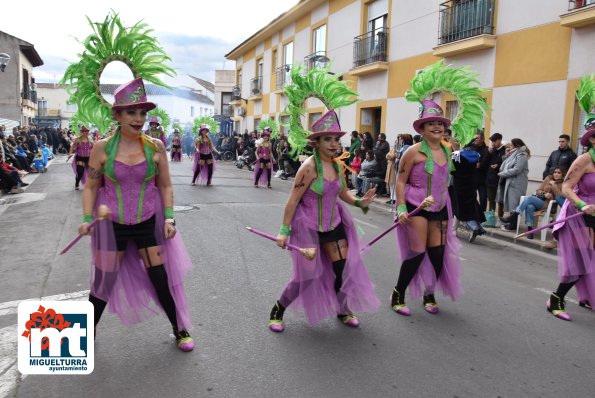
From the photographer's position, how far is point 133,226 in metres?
3.69

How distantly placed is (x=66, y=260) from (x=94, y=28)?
3.41 meters

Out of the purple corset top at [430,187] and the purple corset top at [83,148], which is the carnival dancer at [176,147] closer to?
the purple corset top at [83,148]

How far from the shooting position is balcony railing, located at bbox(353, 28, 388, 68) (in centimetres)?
1717

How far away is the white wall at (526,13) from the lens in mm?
10891

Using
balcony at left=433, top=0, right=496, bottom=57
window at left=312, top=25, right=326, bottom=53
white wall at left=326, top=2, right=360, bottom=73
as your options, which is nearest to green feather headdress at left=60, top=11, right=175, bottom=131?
balcony at left=433, top=0, right=496, bottom=57

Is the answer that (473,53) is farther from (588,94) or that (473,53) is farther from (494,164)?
(588,94)

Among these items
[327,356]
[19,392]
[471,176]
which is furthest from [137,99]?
[471,176]

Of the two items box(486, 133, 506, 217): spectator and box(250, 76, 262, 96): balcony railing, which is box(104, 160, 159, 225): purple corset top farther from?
box(250, 76, 262, 96): balcony railing

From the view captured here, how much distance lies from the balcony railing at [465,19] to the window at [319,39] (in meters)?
8.72

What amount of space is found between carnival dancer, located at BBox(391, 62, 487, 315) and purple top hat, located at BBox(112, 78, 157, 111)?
2.39 metres

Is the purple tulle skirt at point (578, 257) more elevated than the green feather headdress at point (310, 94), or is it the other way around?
the green feather headdress at point (310, 94)

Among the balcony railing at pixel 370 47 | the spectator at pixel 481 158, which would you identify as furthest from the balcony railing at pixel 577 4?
the balcony railing at pixel 370 47

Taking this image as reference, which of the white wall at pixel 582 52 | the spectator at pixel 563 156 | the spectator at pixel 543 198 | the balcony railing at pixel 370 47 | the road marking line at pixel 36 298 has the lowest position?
the road marking line at pixel 36 298

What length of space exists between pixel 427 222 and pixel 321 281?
119cm
